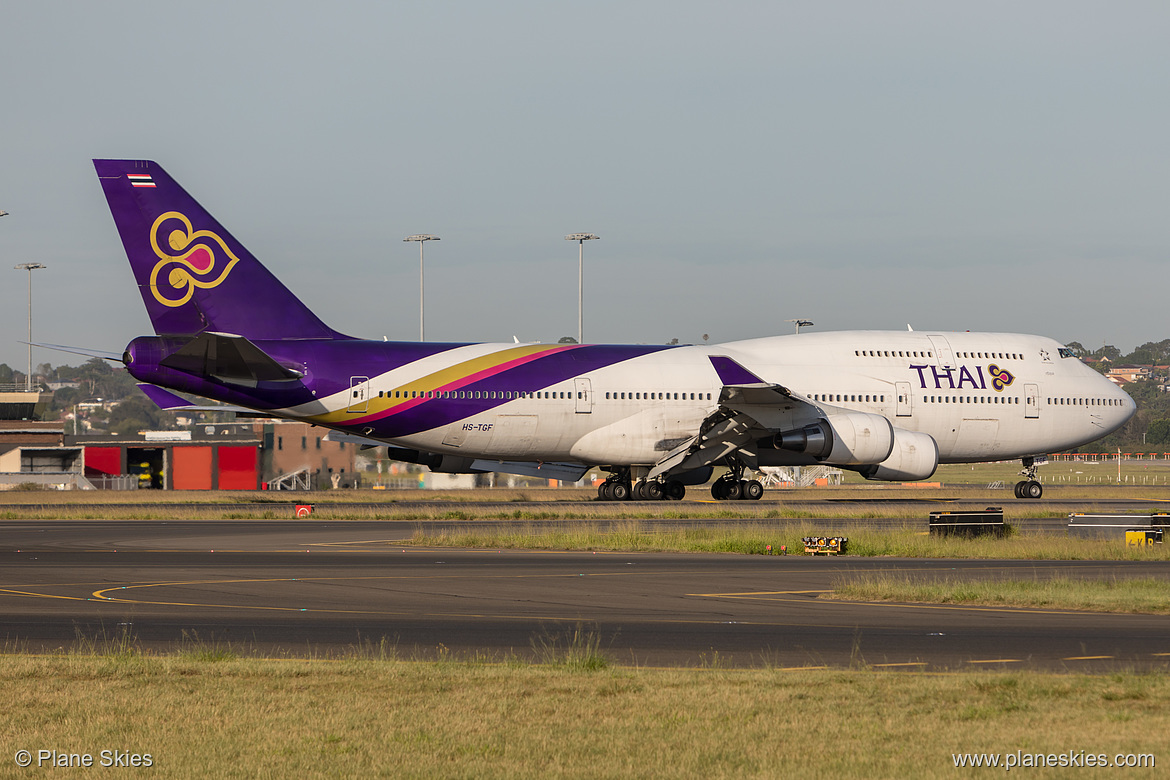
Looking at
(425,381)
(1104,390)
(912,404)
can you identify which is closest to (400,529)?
(425,381)

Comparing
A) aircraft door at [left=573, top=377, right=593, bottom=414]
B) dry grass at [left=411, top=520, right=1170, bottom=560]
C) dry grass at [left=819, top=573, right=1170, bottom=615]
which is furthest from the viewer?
aircraft door at [left=573, top=377, right=593, bottom=414]

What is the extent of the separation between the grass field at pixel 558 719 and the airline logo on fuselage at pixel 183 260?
26.4m

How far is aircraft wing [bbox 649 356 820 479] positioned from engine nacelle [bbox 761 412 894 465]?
23.8 inches

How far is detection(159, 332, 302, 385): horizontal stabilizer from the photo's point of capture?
34.0 m

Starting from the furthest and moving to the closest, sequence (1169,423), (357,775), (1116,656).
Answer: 1. (1169,423)
2. (1116,656)
3. (357,775)

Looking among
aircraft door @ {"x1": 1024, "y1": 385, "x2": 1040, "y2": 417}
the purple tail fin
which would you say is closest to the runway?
the purple tail fin

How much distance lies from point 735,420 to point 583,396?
4.83 m

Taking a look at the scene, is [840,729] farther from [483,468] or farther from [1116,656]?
[483,468]

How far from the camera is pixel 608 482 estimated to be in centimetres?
4197

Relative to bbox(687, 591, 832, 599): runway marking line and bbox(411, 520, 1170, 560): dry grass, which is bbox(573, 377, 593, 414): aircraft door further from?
bbox(687, 591, 832, 599): runway marking line

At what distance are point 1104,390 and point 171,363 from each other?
32.2 meters

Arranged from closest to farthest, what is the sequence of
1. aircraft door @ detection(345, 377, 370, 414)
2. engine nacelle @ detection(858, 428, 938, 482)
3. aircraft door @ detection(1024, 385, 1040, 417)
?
aircraft door @ detection(345, 377, 370, 414), engine nacelle @ detection(858, 428, 938, 482), aircraft door @ detection(1024, 385, 1040, 417)

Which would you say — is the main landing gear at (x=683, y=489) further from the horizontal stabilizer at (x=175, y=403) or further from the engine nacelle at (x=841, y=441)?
the horizontal stabilizer at (x=175, y=403)

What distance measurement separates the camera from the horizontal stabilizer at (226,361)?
34.0 metres
